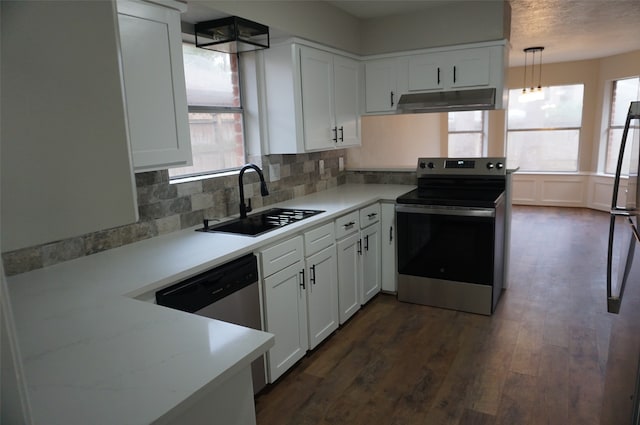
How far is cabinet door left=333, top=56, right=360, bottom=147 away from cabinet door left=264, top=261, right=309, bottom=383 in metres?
1.59

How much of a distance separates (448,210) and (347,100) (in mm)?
1350

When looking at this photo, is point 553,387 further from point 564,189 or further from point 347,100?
point 564,189

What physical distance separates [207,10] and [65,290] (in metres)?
1.64

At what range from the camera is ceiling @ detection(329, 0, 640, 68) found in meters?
3.72

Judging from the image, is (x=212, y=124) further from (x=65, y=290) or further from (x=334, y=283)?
(x=65, y=290)

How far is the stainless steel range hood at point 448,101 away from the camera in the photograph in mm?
3646

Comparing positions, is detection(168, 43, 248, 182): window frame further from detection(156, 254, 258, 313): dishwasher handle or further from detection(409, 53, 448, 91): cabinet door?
detection(409, 53, 448, 91): cabinet door

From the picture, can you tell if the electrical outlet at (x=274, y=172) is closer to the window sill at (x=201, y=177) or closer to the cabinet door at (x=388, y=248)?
the window sill at (x=201, y=177)

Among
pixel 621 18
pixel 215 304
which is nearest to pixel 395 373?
pixel 215 304

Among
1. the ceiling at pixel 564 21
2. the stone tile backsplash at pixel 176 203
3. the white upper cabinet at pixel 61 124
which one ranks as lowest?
the stone tile backsplash at pixel 176 203

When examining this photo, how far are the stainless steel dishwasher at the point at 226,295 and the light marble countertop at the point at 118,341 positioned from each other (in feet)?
0.17

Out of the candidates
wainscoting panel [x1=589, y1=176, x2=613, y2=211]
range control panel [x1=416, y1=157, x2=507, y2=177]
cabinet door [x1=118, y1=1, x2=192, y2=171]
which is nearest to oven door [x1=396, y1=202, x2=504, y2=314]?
range control panel [x1=416, y1=157, x2=507, y2=177]

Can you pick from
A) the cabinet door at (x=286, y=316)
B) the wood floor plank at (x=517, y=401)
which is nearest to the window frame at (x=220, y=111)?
the cabinet door at (x=286, y=316)

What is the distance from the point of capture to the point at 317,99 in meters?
3.46
